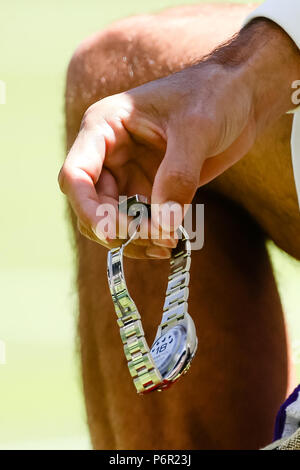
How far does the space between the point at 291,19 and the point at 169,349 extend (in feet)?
1.07

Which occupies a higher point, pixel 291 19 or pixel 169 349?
pixel 291 19

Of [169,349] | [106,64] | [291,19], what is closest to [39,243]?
[106,64]

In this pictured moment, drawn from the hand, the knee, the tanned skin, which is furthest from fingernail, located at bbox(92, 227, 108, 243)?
the knee

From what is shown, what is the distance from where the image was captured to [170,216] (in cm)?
60

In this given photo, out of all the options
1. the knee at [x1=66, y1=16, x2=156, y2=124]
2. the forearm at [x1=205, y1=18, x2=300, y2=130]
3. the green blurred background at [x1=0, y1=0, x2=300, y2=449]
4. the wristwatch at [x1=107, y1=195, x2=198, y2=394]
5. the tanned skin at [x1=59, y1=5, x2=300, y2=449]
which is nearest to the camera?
the wristwatch at [x1=107, y1=195, x2=198, y2=394]

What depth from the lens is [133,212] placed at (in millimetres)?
595

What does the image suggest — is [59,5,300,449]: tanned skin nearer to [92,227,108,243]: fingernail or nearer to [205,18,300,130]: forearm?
[205,18,300,130]: forearm

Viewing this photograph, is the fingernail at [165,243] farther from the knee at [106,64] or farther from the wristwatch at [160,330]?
the knee at [106,64]

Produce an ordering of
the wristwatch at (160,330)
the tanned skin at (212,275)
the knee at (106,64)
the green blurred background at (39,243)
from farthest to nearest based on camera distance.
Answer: the green blurred background at (39,243) < the knee at (106,64) < the tanned skin at (212,275) < the wristwatch at (160,330)

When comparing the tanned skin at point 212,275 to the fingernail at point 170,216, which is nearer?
the fingernail at point 170,216

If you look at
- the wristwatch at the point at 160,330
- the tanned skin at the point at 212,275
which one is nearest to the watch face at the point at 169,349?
the wristwatch at the point at 160,330

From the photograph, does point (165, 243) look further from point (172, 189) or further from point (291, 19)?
point (291, 19)

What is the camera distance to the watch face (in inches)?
22.1

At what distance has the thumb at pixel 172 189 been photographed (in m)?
0.59
